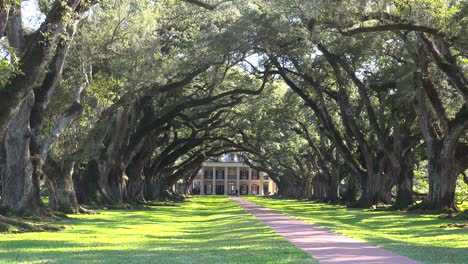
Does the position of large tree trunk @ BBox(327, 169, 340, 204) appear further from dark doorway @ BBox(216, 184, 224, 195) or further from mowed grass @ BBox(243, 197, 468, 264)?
dark doorway @ BBox(216, 184, 224, 195)

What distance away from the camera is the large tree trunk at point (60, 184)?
25438mm

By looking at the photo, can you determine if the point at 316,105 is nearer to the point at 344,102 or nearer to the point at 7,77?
the point at 344,102

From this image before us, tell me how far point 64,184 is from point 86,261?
1589cm

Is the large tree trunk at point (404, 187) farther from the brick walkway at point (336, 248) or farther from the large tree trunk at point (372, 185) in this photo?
the brick walkway at point (336, 248)

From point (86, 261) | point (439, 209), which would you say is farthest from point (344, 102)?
point (86, 261)

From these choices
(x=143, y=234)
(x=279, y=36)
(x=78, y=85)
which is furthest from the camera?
(x=279, y=36)

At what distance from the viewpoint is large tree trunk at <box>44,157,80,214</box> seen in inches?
1001

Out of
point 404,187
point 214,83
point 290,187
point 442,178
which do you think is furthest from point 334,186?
point 290,187

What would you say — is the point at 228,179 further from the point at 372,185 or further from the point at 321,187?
the point at 372,185

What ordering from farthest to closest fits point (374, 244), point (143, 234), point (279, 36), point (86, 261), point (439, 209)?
point (439, 209)
point (279, 36)
point (143, 234)
point (374, 244)
point (86, 261)

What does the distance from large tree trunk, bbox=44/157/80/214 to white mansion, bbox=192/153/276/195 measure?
105m

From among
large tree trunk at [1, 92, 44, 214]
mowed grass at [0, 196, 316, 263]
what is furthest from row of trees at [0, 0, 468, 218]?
mowed grass at [0, 196, 316, 263]

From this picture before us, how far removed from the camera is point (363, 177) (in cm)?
3972

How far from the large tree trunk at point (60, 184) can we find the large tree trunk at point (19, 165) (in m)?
→ 5.12
